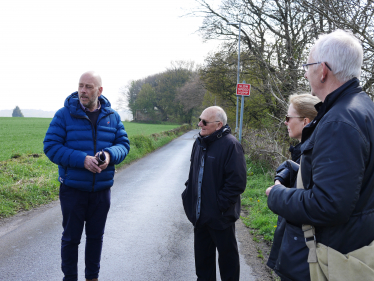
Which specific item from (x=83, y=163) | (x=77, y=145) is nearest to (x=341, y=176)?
(x=83, y=163)

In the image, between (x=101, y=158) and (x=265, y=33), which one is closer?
(x=101, y=158)

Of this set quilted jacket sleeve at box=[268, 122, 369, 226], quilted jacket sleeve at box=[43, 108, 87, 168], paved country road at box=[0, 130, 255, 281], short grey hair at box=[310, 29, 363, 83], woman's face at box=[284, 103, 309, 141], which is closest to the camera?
quilted jacket sleeve at box=[268, 122, 369, 226]

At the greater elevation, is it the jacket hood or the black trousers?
the jacket hood

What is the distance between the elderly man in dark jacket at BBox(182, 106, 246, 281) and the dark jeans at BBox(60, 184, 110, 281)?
3.32ft

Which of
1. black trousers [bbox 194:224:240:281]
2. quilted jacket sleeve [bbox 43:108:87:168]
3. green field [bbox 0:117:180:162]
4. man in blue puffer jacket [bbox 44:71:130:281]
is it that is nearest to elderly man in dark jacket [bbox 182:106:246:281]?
black trousers [bbox 194:224:240:281]

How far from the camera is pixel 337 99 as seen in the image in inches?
60.6

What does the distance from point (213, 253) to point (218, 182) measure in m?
0.80

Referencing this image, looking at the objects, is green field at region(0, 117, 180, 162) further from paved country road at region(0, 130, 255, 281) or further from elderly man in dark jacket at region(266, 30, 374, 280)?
elderly man in dark jacket at region(266, 30, 374, 280)

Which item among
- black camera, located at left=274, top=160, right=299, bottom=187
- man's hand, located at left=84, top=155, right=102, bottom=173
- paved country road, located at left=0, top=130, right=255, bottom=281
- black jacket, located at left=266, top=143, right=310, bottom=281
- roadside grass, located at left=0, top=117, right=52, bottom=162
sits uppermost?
black camera, located at left=274, top=160, right=299, bottom=187

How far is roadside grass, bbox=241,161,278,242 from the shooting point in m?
5.01

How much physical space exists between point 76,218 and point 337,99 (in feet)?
8.85

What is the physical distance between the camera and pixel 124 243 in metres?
4.54

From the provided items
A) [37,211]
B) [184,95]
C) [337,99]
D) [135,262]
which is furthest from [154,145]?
[184,95]

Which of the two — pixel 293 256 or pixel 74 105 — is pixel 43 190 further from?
pixel 293 256
